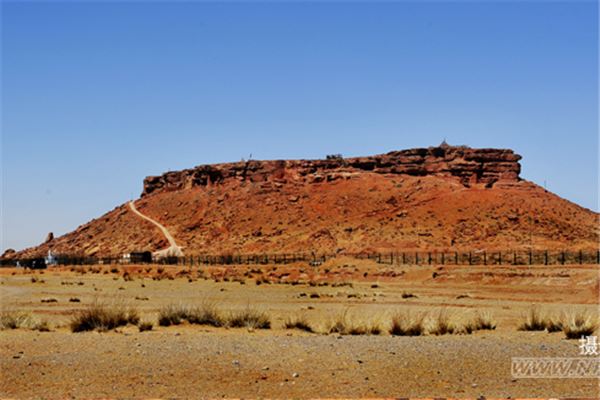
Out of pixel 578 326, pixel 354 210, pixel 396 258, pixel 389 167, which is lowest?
pixel 578 326

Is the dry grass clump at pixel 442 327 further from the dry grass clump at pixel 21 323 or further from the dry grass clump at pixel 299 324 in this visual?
the dry grass clump at pixel 21 323

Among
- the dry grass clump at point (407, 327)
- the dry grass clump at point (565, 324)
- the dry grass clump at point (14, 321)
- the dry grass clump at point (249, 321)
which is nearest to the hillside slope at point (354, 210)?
the dry grass clump at point (565, 324)

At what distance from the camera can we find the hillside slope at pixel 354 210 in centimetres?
9544

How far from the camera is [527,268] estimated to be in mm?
51406

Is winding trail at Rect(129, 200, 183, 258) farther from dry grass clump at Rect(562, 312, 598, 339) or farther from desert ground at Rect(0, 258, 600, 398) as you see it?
dry grass clump at Rect(562, 312, 598, 339)

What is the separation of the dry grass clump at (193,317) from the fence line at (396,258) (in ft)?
146

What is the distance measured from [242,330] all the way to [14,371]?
21.1ft

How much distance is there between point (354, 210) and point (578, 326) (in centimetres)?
9120

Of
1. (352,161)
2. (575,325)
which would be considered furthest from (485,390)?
(352,161)

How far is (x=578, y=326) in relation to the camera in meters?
16.4

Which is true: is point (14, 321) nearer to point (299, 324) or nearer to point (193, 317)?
point (193, 317)

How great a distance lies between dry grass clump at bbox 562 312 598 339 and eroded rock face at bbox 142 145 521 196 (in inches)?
3800

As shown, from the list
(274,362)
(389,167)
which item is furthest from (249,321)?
(389,167)

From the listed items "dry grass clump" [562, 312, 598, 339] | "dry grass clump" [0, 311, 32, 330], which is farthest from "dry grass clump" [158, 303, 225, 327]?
"dry grass clump" [562, 312, 598, 339]
